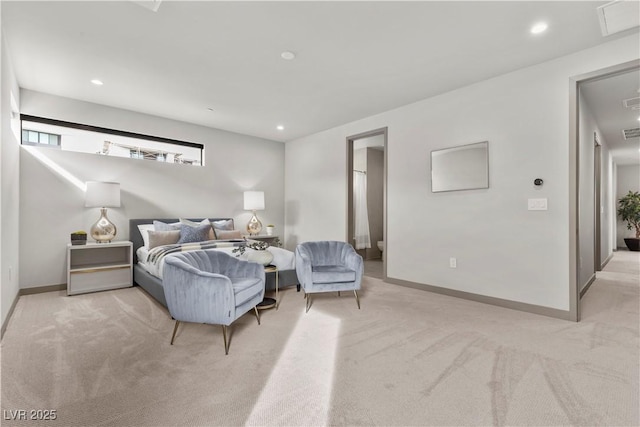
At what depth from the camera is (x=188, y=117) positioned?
4.91m

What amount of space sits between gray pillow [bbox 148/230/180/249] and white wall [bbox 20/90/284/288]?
772 mm

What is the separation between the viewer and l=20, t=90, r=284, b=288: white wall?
3.89m

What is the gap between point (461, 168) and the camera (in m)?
3.71

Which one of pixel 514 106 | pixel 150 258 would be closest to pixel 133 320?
pixel 150 258

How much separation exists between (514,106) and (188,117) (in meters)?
4.67

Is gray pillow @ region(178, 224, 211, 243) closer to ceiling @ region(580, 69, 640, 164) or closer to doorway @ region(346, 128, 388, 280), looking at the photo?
doorway @ region(346, 128, 388, 280)

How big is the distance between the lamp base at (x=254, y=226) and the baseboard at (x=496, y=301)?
287 cm

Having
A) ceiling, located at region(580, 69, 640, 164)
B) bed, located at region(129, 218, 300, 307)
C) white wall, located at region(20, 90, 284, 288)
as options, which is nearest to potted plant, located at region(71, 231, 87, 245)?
white wall, located at region(20, 90, 284, 288)

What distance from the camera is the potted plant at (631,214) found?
8.13m

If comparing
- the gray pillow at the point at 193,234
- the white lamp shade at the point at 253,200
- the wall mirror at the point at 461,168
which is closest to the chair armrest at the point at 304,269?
the gray pillow at the point at 193,234

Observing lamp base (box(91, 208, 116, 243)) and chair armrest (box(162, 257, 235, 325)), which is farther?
lamp base (box(91, 208, 116, 243))

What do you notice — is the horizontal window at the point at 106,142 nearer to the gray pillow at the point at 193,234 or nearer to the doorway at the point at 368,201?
the gray pillow at the point at 193,234

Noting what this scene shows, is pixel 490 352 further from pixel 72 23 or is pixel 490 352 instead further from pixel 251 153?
pixel 251 153

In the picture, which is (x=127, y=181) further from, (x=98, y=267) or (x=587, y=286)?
(x=587, y=286)
